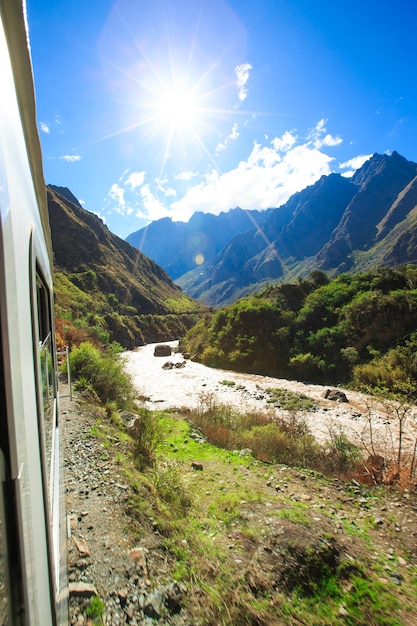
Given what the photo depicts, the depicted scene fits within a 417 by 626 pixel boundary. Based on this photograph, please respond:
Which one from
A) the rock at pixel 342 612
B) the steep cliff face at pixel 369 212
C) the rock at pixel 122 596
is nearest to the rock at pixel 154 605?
the rock at pixel 122 596

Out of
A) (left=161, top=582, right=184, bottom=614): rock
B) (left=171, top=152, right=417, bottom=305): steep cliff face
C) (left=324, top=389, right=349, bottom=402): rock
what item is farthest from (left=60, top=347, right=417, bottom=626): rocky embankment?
(left=171, top=152, right=417, bottom=305): steep cliff face

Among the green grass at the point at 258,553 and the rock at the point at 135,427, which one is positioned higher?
the rock at the point at 135,427

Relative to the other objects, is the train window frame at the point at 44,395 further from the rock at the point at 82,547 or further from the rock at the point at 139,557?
the rock at the point at 139,557

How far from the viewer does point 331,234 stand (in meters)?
143

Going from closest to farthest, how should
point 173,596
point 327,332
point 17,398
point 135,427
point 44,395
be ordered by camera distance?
point 17,398, point 44,395, point 173,596, point 135,427, point 327,332

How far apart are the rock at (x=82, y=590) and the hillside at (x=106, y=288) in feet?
104

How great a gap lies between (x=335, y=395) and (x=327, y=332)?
6487 millimetres

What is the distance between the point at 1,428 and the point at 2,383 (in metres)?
0.09

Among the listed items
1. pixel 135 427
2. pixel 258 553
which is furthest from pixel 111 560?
pixel 135 427

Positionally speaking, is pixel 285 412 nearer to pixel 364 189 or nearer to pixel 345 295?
pixel 345 295

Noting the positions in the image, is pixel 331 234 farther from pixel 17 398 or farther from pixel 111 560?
pixel 17 398

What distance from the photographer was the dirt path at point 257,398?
1006 cm

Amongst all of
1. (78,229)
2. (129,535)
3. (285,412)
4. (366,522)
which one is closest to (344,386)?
(285,412)

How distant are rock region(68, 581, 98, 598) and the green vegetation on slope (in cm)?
1479
